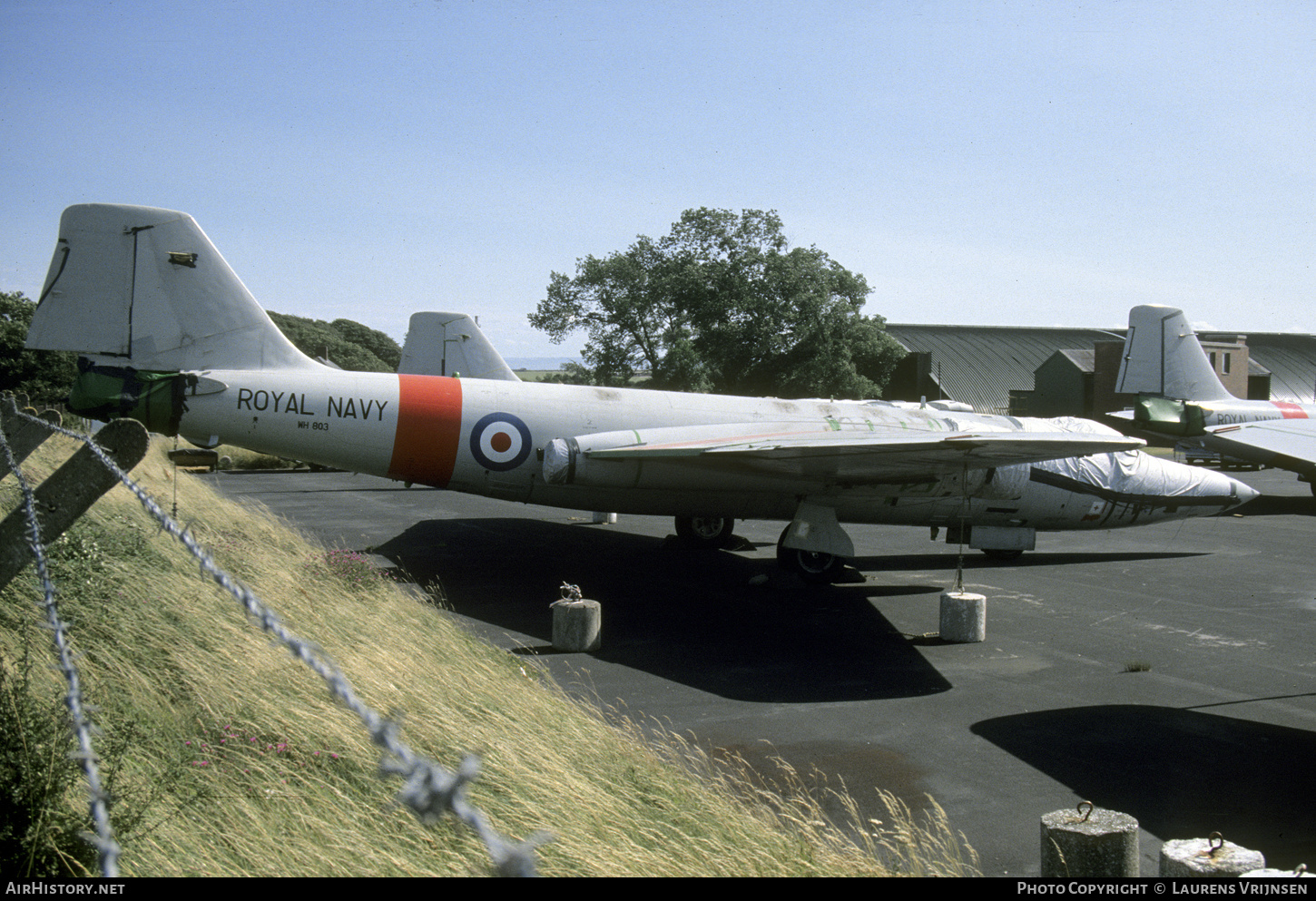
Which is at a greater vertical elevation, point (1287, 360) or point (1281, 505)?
point (1287, 360)

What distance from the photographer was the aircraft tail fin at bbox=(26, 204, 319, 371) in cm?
1250

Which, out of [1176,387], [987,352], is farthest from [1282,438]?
[987,352]

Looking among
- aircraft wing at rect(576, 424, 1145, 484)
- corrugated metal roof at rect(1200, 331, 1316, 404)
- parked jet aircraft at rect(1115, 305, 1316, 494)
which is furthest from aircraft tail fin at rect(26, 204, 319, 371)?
corrugated metal roof at rect(1200, 331, 1316, 404)

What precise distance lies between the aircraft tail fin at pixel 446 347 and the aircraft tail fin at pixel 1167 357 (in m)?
20.4

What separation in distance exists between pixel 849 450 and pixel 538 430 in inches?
199

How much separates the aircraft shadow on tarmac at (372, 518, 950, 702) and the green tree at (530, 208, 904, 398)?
3397 centimetres

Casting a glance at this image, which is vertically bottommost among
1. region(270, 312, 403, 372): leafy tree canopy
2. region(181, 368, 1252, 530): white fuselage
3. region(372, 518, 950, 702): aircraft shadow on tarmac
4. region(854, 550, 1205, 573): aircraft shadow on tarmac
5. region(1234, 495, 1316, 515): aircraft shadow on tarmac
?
region(372, 518, 950, 702): aircraft shadow on tarmac

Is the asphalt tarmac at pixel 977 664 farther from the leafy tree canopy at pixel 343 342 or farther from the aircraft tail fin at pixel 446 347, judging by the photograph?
the leafy tree canopy at pixel 343 342

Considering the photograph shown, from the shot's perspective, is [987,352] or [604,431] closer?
[604,431]

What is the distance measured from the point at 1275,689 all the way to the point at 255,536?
47.8 ft

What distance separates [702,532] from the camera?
62.2 ft

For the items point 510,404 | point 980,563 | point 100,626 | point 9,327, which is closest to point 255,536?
point 510,404

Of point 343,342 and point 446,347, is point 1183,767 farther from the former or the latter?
point 343,342

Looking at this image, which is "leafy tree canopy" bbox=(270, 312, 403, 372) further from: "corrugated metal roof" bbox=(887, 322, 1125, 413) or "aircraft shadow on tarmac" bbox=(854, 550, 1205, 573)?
"aircraft shadow on tarmac" bbox=(854, 550, 1205, 573)
